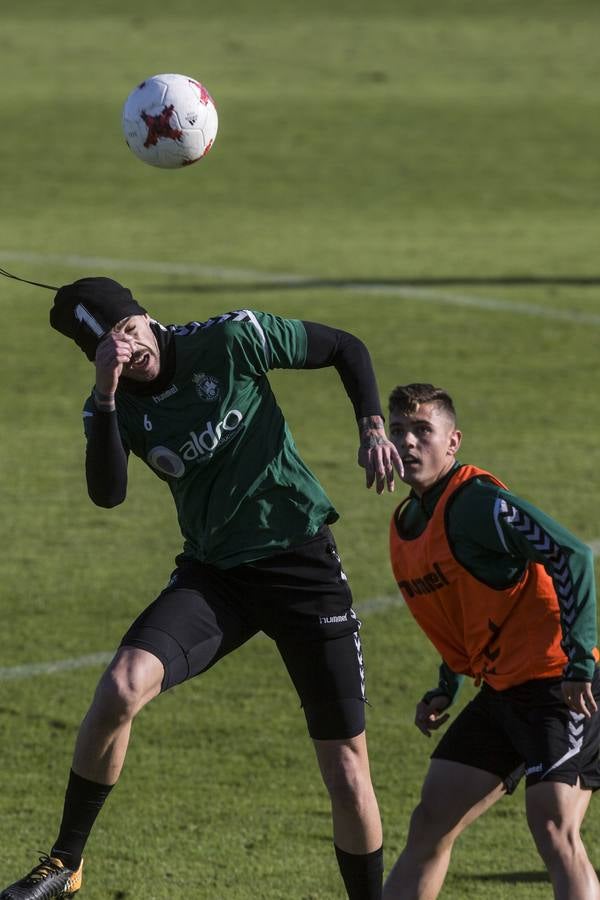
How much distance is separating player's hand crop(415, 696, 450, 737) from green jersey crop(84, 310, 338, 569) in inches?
31.5

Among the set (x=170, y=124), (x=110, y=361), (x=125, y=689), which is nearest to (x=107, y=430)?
(x=110, y=361)

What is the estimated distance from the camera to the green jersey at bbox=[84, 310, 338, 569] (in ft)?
21.9

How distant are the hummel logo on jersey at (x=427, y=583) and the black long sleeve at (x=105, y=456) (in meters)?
1.12

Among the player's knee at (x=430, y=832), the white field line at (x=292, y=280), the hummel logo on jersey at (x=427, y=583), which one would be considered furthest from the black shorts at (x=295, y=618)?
the white field line at (x=292, y=280)

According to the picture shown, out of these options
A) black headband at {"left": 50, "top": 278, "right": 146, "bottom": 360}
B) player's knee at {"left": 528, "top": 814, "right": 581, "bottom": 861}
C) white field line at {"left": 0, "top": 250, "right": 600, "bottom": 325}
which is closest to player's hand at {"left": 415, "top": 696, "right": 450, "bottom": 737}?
player's knee at {"left": 528, "top": 814, "right": 581, "bottom": 861}

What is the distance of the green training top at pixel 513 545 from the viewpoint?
6.00 m

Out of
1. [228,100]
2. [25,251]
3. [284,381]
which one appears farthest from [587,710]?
[228,100]

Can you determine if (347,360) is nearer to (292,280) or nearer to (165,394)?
(165,394)

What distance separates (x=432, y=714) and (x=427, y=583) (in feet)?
1.94

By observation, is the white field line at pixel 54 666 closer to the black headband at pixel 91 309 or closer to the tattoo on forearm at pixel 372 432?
the black headband at pixel 91 309

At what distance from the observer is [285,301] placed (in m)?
21.0

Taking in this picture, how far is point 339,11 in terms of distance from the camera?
49.5m

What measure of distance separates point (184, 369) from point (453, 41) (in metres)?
39.1

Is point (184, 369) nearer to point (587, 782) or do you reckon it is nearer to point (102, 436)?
point (102, 436)
